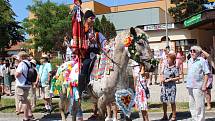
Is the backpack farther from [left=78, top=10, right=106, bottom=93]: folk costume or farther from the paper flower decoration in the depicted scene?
the paper flower decoration

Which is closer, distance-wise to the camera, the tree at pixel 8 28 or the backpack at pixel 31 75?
the backpack at pixel 31 75

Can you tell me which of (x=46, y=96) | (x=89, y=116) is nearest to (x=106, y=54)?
(x=89, y=116)

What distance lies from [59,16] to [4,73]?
45033mm

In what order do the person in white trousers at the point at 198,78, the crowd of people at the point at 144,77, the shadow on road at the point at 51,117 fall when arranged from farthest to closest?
1. the shadow on road at the point at 51,117
2. the person in white trousers at the point at 198,78
3. the crowd of people at the point at 144,77

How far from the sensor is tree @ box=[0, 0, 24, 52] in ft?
144

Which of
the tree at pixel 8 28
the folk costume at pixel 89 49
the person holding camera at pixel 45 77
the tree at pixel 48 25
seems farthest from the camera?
the tree at pixel 48 25

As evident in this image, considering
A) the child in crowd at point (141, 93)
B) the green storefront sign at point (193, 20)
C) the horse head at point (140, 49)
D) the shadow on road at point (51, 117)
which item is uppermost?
the green storefront sign at point (193, 20)

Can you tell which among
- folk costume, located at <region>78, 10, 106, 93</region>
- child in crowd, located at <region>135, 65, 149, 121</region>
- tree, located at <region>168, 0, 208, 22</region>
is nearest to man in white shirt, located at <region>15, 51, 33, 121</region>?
child in crowd, located at <region>135, 65, 149, 121</region>

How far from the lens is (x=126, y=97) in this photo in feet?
27.2

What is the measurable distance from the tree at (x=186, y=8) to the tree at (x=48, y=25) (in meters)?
16.8

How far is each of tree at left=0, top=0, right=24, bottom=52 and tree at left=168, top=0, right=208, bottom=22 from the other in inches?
1003

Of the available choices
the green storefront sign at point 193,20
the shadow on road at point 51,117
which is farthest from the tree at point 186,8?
the shadow on road at point 51,117

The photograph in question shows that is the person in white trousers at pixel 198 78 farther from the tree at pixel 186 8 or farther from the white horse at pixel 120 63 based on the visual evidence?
the tree at pixel 186 8

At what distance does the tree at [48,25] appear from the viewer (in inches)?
2472
